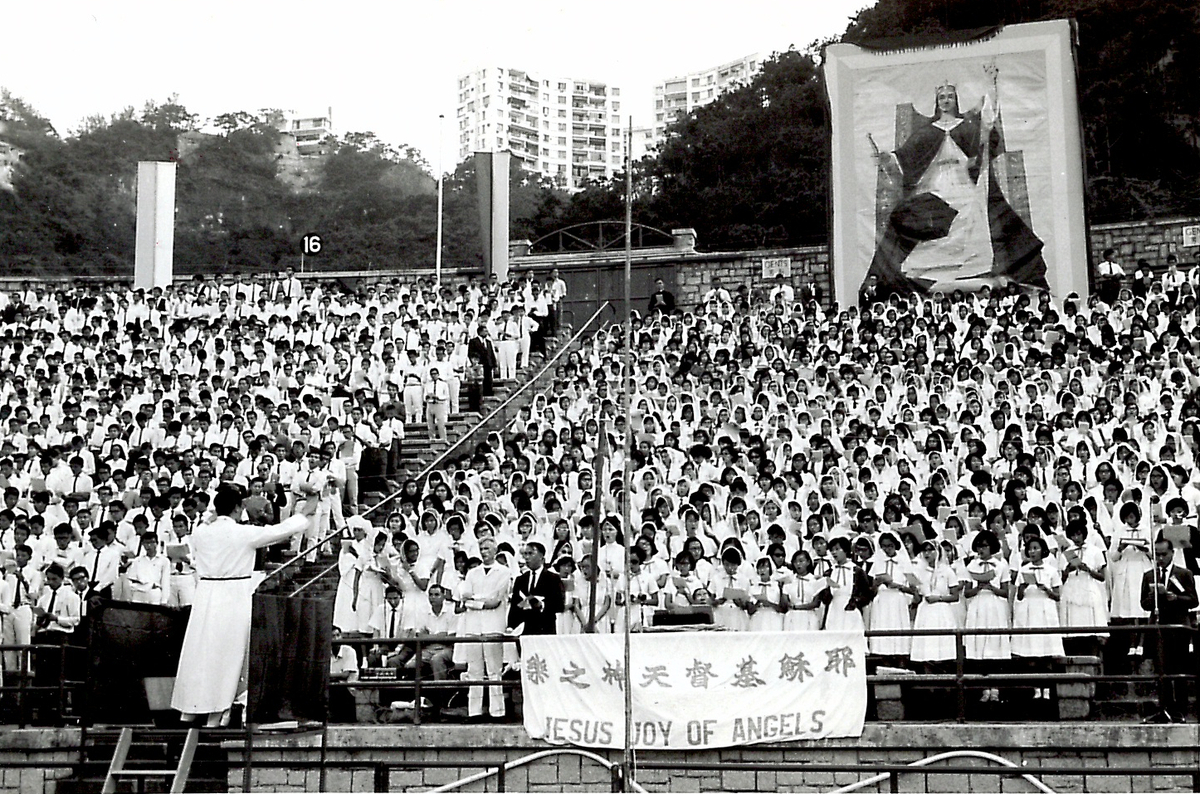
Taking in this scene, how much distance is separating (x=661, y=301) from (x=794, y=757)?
16656 millimetres

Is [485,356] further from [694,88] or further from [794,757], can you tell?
[694,88]

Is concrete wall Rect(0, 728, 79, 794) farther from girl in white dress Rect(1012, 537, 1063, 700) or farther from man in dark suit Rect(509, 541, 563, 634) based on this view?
girl in white dress Rect(1012, 537, 1063, 700)

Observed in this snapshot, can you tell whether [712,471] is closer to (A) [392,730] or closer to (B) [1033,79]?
(A) [392,730]

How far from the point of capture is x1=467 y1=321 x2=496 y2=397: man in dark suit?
21.5 metres

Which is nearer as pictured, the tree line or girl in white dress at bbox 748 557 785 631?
girl in white dress at bbox 748 557 785 631

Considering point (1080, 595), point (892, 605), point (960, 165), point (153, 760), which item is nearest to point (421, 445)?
point (892, 605)

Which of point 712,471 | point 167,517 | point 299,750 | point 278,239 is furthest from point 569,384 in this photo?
point 278,239

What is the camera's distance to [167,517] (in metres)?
14.9

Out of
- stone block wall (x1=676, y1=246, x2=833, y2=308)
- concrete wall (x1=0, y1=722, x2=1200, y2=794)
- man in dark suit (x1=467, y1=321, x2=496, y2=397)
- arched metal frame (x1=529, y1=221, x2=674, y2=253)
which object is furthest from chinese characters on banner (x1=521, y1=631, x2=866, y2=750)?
arched metal frame (x1=529, y1=221, x2=674, y2=253)

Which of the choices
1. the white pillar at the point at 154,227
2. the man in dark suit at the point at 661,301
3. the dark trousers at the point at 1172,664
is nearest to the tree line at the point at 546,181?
the man in dark suit at the point at 661,301

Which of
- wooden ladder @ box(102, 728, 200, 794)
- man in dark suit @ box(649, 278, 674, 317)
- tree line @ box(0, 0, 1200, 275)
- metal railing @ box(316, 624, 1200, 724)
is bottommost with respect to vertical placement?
wooden ladder @ box(102, 728, 200, 794)

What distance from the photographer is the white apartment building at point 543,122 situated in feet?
171

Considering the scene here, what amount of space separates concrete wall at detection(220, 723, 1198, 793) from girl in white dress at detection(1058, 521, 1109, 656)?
1486 mm

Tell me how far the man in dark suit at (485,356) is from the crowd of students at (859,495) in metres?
1.10
